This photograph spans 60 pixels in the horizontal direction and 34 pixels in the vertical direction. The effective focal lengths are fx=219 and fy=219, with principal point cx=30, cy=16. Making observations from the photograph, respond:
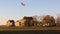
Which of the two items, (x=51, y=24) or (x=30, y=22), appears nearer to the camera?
(x=51, y=24)

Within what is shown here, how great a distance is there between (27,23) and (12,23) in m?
9.60

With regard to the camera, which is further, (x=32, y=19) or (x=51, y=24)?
(x=32, y=19)

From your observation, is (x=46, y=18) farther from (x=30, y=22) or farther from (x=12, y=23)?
(x=12, y=23)

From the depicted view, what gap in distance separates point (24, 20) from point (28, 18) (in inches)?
275

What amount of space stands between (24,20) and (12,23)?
23.8 ft

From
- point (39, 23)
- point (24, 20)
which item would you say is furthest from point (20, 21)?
point (39, 23)

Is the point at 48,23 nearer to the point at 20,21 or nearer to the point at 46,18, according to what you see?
the point at 46,18

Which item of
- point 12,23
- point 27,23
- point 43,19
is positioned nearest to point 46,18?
point 43,19

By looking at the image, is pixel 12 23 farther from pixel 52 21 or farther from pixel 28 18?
pixel 52 21

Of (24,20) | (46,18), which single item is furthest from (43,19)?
(24,20)

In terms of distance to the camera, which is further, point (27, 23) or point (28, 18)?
point (28, 18)

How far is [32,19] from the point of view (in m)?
133

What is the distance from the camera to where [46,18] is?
12669cm

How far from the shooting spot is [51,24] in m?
119
